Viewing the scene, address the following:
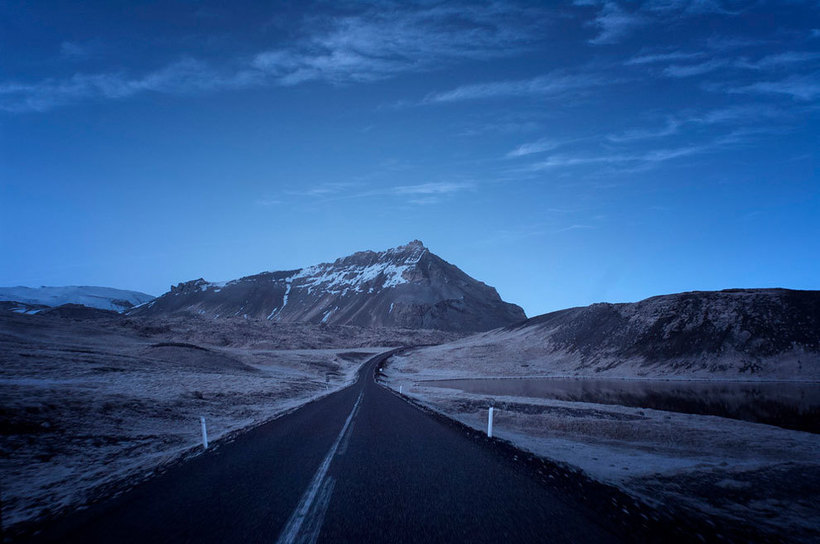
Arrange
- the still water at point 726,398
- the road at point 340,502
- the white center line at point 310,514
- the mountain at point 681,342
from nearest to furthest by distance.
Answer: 1. the white center line at point 310,514
2. the road at point 340,502
3. the still water at point 726,398
4. the mountain at point 681,342

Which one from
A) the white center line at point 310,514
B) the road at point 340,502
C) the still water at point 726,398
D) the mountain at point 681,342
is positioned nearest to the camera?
the white center line at point 310,514

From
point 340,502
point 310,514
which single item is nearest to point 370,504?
point 340,502

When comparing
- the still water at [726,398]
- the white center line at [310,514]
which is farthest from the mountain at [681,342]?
the white center line at [310,514]

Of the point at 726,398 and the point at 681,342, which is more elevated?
the point at 681,342

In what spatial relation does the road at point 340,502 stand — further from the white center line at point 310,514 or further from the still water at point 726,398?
the still water at point 726,398

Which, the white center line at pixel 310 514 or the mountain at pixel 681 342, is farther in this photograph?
the mountain at pixel 681 342

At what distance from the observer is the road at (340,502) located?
6.16 meters

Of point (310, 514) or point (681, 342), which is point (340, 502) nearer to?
point (310, 514)

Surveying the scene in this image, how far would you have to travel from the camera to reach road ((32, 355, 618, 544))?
6.16 m

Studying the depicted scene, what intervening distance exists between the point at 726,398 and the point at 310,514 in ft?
134

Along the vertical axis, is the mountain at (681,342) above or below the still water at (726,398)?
above

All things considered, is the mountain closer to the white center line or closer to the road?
the road

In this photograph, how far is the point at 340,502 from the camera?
7.48m

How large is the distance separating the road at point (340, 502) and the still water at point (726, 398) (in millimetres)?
22981
